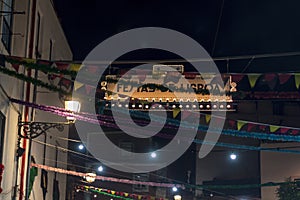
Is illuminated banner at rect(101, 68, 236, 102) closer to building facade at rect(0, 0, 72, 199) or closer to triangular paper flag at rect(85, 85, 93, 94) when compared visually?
triangular paper flag at rect(85, 85, 93, 94)

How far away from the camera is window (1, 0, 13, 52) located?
12.7 m

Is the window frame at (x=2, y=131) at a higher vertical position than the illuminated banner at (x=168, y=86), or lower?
lower

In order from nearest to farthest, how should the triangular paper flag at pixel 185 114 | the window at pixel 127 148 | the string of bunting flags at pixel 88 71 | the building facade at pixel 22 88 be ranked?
the string of bunting flags at pixel 88 71 < the building facade at pixel 22 88 < the triangular paper flag at pixel 185 114 < the window at pixel 127 148

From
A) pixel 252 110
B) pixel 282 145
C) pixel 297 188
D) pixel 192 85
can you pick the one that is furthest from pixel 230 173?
pixel 192 85

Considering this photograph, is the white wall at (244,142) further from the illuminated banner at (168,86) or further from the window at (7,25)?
the window at (7,25)

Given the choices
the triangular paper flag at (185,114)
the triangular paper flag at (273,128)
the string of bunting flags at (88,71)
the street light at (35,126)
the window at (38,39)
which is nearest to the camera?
the string of bunting flags at (88,71)

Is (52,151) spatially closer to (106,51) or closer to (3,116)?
(106,51)

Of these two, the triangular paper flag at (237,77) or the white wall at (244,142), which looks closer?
the triangular paper flag at (237,77)

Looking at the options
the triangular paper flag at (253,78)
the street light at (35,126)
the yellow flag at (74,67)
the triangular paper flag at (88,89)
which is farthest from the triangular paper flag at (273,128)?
the yellow flag at (74,67)

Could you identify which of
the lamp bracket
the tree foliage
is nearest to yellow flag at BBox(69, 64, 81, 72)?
the lamp bracket

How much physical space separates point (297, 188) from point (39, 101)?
51.3 feet

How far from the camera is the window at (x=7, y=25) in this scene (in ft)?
41.7

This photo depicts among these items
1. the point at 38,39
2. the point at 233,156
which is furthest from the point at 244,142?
the point at 38,39

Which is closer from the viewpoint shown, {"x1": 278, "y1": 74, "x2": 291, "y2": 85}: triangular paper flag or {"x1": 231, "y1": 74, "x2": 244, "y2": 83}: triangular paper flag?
{"x1": 278, "y1": 74, "x2": 291, "y2": 85}: triangular paper flag
